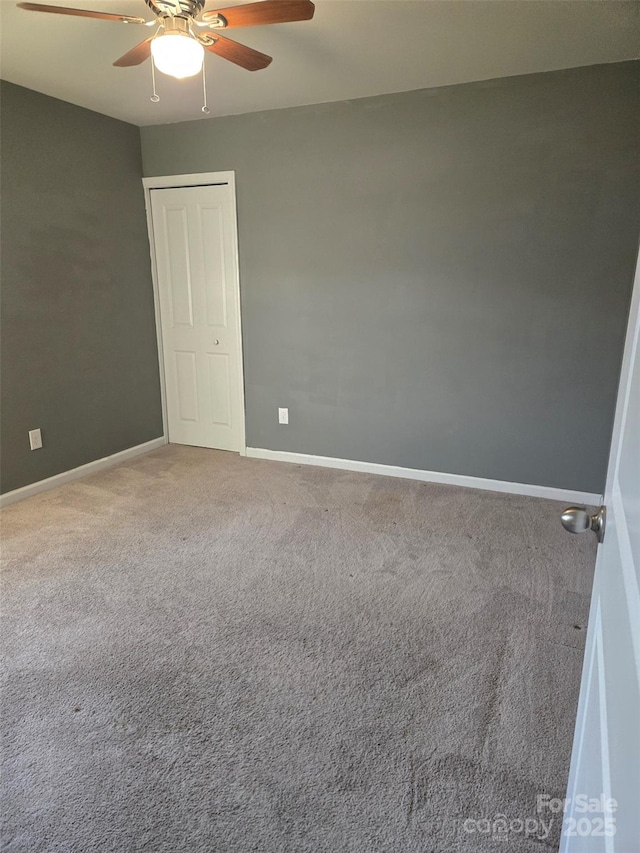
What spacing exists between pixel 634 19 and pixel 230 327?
3.00 m

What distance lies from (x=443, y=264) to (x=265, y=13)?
1857 mm

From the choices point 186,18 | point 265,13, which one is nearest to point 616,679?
point 265,13

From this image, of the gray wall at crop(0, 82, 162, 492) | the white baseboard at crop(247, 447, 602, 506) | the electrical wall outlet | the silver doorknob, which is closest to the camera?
the silver doorknob

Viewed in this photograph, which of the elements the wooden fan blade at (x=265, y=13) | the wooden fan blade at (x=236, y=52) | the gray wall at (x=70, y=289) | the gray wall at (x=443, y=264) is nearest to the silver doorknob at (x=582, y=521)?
the wooden fan blade at (x=265, y=13)

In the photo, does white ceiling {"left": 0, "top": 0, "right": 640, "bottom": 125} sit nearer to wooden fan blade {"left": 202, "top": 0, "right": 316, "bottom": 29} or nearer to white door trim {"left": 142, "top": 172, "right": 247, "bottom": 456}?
wooden fan blade {"left": 202, "top": 0, "right": 316, "bottom": 29}

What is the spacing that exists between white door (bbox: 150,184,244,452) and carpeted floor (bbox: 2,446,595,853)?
129 centimetres

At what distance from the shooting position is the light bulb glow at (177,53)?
193cm

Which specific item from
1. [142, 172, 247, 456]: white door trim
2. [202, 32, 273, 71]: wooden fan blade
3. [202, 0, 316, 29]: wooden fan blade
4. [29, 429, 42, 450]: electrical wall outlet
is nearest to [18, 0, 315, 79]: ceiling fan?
[202, 0, 316, 29]: wooden fan blade

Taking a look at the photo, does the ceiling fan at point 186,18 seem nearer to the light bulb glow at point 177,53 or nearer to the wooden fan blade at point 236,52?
the light bulb glow at point 177,53

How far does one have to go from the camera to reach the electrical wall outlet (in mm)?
3508

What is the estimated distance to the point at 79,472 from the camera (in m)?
3.88

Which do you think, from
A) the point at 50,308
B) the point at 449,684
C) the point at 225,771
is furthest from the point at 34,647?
the point at 50,308

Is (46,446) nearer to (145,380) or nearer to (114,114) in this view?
(145,380)

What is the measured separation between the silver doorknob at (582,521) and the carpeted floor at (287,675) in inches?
37.7
